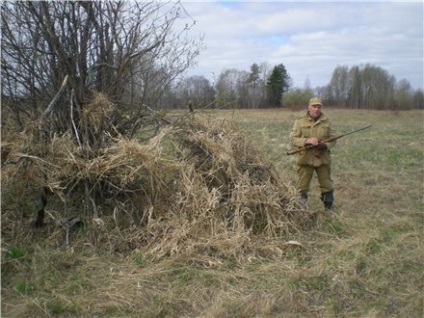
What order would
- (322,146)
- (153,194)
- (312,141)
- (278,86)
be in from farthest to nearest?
1. (278,86)
2. (322,146)
3. (312,141)
4. (153,194)

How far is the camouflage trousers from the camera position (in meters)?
7.49

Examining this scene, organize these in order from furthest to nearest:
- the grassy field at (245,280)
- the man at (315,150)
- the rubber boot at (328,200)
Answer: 1. the rubber boot at (328,200)
2. the man at (315,150)
3. the grassy field at (245,280)

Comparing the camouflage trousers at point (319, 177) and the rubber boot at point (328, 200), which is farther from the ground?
the camouflage trousers at point (319, 177)

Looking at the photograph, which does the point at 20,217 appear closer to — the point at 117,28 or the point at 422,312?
the point at 117,28

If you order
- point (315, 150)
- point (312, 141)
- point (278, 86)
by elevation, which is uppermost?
point (278, 86)

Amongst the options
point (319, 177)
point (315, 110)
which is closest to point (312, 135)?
point (315, 110)

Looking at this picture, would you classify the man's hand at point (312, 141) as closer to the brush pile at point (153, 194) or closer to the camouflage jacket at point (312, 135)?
the camouflage jacket at point (312, 135)

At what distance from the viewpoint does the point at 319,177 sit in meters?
7.56

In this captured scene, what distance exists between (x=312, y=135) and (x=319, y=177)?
0.68m

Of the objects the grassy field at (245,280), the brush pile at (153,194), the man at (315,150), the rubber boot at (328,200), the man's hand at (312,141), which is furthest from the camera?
the rubber boot at (328,200)

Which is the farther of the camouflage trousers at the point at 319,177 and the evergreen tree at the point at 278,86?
the evergreen tree at the point at 278,86

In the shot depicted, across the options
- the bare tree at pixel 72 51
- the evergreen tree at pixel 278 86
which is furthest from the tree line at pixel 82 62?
the evergreen tree at pixel 278 86

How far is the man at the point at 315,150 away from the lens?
24.4 ft

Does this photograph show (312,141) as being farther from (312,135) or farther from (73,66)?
(73,66)
